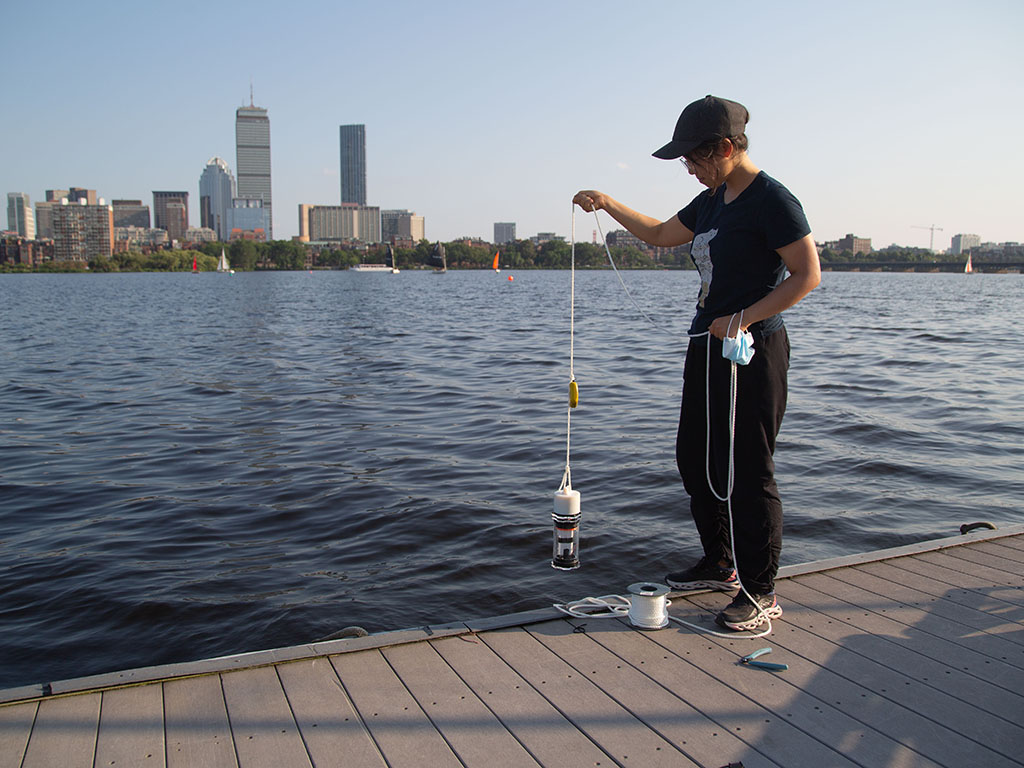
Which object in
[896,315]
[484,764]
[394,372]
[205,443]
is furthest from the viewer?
[896,315]

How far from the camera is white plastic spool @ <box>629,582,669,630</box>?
3365 millimetres

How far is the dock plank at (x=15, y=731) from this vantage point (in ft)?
7.88

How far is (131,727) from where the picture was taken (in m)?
2.58

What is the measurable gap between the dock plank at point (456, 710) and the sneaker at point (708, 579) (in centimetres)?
130

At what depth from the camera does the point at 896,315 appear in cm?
3506

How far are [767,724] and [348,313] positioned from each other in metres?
35.9

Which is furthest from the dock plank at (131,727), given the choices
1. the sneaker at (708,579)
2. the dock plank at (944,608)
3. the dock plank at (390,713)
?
the dock plank at (944,608)

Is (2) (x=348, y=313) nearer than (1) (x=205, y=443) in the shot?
No

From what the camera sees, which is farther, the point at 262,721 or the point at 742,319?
the point at 742,319

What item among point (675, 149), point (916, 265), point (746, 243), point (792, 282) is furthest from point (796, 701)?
point (916, 265)

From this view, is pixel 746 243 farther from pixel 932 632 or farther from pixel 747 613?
pixel 932 632

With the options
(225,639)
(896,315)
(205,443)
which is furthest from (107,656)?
(896,315)

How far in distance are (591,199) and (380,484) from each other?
15.0ft

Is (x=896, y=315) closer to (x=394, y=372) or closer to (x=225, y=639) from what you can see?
(x=394, y=372)
